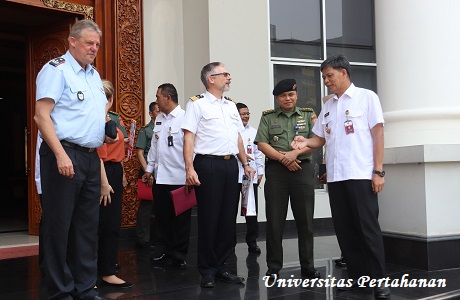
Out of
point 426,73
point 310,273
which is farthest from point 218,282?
point 426,73

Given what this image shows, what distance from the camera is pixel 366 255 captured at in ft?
13.9

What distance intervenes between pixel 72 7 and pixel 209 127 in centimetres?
339

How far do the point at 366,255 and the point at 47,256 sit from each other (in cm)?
244

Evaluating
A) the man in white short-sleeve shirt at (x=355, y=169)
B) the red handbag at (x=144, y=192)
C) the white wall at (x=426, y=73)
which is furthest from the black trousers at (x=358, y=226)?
the red handbag at (x=144, y=192)

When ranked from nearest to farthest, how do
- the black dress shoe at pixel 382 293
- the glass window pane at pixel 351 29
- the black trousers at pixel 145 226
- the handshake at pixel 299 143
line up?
the black dress shoe at pixel 382 293 < the handshake at pixel 299 143 < the black trousers at pixel 145 226 < the glass window pane at pixel 351 29

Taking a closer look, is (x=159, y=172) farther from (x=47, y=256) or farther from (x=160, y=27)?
(x=160, y=27)

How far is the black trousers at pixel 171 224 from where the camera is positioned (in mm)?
5445

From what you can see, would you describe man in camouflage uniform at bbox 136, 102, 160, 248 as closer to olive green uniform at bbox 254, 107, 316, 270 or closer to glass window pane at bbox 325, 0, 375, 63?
olive green uniform at bbox 254, 107, 316, 270

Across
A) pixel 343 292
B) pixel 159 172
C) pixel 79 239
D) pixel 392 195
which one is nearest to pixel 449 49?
pixel 392 195

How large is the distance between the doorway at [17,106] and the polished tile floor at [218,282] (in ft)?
8.04

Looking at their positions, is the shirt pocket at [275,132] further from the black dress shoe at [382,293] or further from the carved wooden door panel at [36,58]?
the carved wooden door panel at [36,58]

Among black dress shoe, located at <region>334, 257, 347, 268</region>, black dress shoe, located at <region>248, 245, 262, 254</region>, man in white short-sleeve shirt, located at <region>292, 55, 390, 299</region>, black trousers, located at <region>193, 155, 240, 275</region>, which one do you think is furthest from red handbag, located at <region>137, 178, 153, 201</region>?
man in white short-sleeve shirt, located at <region>292, 55, 390, 299</region>

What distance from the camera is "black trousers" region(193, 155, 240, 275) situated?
4.50m

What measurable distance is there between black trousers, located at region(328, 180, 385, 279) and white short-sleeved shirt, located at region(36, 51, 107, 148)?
78.8 inches
